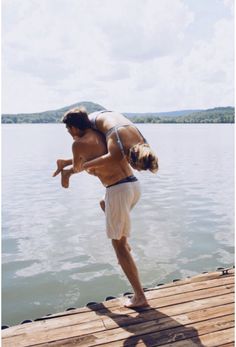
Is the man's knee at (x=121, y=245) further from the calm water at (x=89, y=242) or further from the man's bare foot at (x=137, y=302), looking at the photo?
the calm water at (x=89, y=242)

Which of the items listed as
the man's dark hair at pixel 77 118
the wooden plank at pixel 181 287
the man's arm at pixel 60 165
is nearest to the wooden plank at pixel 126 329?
the wooden plank at pixel 181 287

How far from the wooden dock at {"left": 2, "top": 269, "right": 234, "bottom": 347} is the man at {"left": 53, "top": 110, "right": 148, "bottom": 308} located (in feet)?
1.51

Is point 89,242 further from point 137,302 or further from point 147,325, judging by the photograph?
point 147,325

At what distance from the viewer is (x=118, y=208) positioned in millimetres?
3639

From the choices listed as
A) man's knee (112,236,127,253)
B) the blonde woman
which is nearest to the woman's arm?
the blonde woman

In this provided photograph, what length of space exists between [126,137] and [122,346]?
1.72m

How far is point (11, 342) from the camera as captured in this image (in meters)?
3.36

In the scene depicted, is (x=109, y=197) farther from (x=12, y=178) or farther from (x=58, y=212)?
(x=12, y=178)

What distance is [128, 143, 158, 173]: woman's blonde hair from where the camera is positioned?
3.26 metres

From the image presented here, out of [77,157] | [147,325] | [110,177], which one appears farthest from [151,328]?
[77,157]

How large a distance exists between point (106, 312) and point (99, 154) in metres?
1.51

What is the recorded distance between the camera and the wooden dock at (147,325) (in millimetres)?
3324

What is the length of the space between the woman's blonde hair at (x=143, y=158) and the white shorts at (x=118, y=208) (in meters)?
0.38

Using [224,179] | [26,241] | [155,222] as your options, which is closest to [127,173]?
[26,241]
